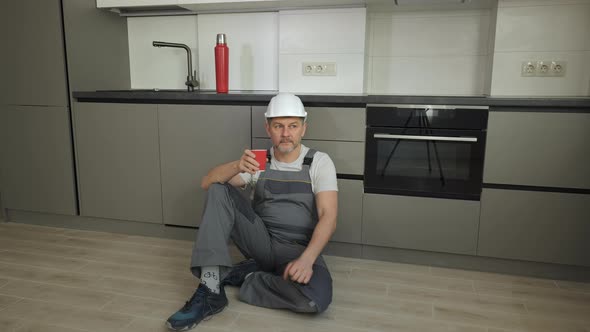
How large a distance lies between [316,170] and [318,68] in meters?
1.04

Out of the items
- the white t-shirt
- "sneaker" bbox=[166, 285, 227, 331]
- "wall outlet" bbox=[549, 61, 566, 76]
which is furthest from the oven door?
"sneaker" bbox=[166, 285, 227, 331]

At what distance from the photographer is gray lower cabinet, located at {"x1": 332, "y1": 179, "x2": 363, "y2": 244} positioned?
7.66ft

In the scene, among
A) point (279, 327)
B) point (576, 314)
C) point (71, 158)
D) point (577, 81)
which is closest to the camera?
point (279, 327)

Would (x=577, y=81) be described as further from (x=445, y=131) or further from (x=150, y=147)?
(x=150, y=147)

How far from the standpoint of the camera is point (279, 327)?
171 centimetres

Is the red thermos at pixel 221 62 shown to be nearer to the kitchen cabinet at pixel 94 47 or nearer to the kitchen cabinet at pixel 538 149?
the kitchen cabinet at pixel 94 47

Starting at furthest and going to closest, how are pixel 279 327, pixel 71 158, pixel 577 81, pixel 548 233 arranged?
pixel 71 158
pixel 577 81
pixel 548 233
pixel 279 327

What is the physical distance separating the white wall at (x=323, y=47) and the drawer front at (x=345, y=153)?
1.78 feet

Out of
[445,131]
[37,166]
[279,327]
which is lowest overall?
[279,327]

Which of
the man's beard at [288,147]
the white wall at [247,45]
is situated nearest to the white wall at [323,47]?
the white wall at [247,45]

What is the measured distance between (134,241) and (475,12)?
241cm

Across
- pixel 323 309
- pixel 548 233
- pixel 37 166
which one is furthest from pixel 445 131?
pixel 37 166

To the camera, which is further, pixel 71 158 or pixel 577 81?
pixel 71 158

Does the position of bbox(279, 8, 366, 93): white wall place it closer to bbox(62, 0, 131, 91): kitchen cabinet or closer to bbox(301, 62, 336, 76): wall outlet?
bbox(301, 62, 336, 76): wall outlet
